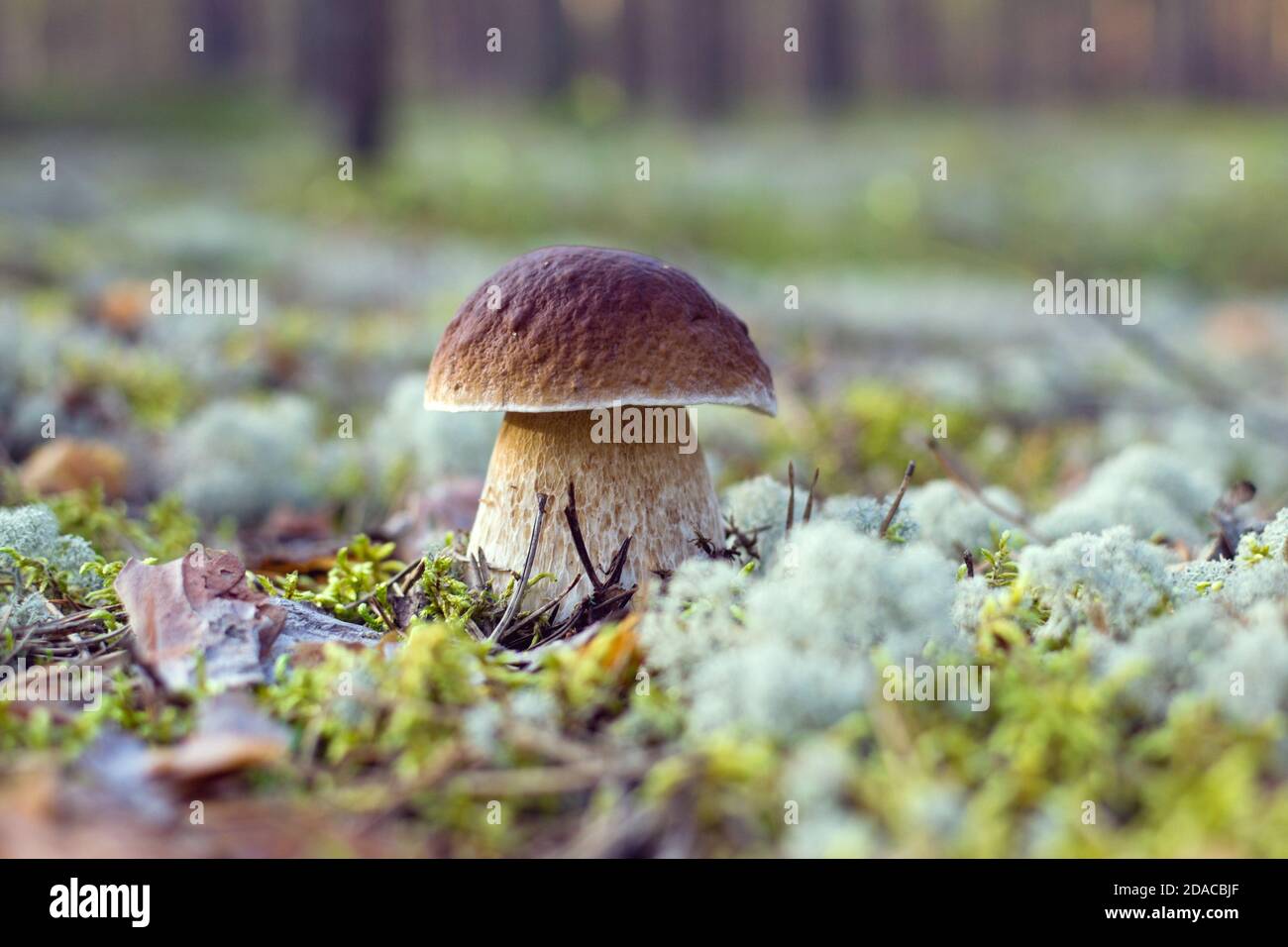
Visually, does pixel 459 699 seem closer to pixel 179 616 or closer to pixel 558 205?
pixel 179 616

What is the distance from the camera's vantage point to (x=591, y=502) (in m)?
2.31

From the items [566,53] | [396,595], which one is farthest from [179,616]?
[566,53]

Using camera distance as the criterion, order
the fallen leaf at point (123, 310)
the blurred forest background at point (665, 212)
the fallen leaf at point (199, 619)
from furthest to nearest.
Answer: the fallen leaf at point (123, 310) < the blurred forest background at point (665, 212) < the fallen leaf at point (199, 619)

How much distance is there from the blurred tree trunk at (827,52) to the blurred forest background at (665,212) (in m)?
0.06

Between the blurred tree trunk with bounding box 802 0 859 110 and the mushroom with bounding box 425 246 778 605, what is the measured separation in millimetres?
18526

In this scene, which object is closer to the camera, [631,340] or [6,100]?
[631,340]

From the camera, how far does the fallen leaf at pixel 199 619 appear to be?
1786 millimetres

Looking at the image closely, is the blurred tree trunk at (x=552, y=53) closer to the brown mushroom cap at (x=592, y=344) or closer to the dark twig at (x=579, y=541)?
the brown mushroom cap at (x=592, y=344)

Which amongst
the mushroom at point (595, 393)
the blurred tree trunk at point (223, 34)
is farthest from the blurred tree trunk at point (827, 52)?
the mushroom at point (595, 393)

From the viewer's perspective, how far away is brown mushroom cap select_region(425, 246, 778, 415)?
205 cm

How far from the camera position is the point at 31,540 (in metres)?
2.26

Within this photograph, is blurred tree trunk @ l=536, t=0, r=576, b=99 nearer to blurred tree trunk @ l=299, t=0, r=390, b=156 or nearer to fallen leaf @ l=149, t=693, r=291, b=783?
blurred tree trunk @ l=299, t=0, r=390, b=156

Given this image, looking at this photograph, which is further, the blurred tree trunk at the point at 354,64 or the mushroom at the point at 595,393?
the blurred tree trunk at the point at 354,64
